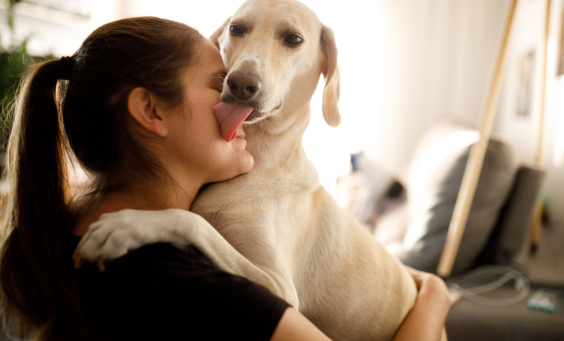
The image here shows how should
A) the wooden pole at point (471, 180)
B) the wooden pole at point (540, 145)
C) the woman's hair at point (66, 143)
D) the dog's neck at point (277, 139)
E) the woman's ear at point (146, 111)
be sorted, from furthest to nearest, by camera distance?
Answer: the wooden pole at point (540, 145) → the wooden pole at point (471, 180) → the dog's neck at point (277, 139) → the woman's ear at point (146, 111) → the woman's hair at point (66, 143)

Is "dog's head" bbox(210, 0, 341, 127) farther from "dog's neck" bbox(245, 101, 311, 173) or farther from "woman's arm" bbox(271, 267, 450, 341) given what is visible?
"woman's arm" bbox(271, 267, 450, 341)

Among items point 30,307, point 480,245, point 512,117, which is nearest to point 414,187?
point 480,245

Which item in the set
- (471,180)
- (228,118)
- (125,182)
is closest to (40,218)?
(125,182)

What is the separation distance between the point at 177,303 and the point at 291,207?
21.0 inches

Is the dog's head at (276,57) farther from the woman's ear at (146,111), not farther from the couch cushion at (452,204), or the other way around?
the couch cushion at (452,204)

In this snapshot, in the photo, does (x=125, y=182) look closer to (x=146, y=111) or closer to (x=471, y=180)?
(x=146, y=111)

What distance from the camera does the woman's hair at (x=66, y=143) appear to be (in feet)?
2.52

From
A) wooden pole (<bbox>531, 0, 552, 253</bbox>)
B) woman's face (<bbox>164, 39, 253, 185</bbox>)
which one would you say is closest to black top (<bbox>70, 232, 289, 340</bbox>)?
woman's face (<bbox>164, 39, 253, 185</bbox>)

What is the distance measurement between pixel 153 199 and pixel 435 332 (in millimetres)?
916

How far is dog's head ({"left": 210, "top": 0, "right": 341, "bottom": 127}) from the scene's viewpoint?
1089 millimetres

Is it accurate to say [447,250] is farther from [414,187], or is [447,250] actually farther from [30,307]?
[30,307]

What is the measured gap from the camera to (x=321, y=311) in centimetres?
117

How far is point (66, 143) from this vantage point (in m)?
0.95

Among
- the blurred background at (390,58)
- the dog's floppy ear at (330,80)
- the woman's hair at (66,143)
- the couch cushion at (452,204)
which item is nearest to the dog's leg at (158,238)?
the woman's hair at (66,143)
